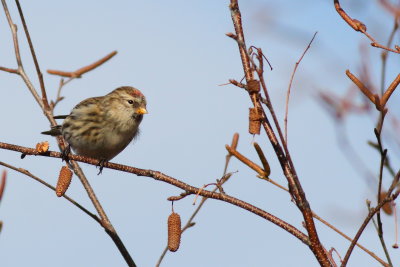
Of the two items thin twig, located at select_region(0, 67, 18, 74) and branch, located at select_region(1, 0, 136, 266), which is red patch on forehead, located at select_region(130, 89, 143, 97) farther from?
thin twig, located at select_region(0, 67, 18, 74)

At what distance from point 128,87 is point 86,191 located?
2.02m

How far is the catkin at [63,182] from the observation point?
247 centimetres

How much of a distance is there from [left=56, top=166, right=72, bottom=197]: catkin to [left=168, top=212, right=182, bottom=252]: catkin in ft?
1.75

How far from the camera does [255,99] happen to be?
166 centimetres

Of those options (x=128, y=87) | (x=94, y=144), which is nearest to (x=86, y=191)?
(x=94, y=144)

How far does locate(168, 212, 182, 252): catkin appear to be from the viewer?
2.20 m

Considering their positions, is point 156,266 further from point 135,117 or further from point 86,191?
point 135,117

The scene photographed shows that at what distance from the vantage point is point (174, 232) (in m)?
2.21

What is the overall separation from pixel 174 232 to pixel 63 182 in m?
0.58

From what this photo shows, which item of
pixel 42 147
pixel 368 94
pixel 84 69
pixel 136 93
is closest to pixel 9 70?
pixel 84 69

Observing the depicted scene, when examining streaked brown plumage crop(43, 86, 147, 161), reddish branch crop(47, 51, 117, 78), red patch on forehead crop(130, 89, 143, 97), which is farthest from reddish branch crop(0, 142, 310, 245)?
red patch on forehead crop(130, 89, 143, 97)

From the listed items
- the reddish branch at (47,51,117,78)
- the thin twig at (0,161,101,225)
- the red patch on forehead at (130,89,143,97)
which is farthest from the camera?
the red patch on forehead at (130,89,143,97)

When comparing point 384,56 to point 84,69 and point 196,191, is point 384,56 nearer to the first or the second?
point 196,191

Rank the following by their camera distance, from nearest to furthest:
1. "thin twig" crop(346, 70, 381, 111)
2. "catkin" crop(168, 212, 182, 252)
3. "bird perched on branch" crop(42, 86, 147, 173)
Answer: "thin twig" crop(346, 70, 381, 111) < "catkin" crop(168, 212, 182, 252) < "bird perched on branch" crop(42, 86, 147, 173)
